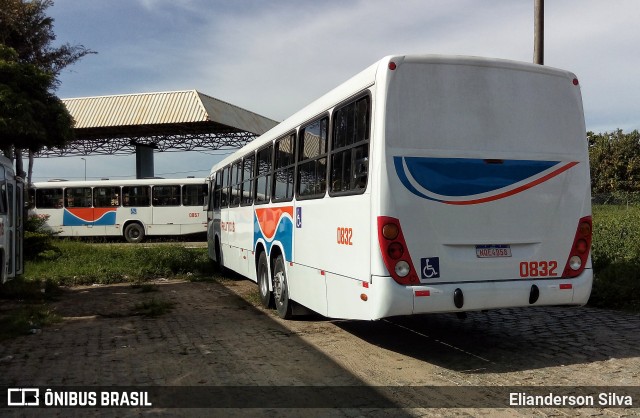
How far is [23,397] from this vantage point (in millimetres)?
5172

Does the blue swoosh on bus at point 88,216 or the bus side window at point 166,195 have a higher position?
the bus side window at point 166,195

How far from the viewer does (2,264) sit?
9.91m

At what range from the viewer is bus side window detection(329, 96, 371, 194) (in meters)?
6.00

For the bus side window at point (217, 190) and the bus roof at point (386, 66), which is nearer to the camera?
Answer: the bus roof at point (386, 66)

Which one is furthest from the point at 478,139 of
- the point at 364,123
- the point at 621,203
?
the point at 621,203

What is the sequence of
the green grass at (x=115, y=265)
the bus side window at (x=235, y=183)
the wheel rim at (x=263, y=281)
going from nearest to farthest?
the wheel rim at (x=263, y=281), the bus side window at (x=235, y=183), the green grass at (x=115, y=265)

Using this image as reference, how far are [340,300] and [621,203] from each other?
53.7 feet

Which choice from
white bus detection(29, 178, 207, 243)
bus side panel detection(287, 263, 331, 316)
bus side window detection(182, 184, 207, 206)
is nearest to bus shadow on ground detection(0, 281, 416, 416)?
bus side panel detection(287, 263, 331, 316)

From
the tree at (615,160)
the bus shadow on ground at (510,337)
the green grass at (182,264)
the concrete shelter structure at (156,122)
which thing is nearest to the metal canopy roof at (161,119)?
the concrete shelter structure at (156,122)

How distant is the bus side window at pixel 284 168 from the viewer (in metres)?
8.41

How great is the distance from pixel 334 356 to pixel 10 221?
7543mm

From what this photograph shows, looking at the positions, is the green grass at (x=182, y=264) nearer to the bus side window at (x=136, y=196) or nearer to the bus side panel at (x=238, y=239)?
the bus side panel at (x=238, y=239)

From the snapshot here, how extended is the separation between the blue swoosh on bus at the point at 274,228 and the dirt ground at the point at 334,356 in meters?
1.17

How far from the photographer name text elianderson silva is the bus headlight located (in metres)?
1.44
